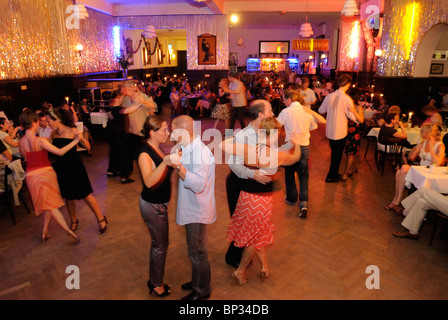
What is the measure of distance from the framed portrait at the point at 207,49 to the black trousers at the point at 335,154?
8.60 m

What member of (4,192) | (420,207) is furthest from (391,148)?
(4,192)

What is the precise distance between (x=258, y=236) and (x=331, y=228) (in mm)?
1549

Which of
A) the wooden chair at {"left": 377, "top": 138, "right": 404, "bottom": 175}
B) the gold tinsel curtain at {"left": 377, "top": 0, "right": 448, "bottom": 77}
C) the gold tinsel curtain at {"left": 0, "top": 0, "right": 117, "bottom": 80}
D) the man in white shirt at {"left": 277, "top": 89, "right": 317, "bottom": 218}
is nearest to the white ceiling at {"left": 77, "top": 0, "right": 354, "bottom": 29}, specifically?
the gold tinsel curtain at {"left": 0, "top": 0, "right": 117, "bottom": 80}

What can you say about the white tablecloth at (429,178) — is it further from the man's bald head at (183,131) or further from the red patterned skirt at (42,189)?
the red patterned skirt at (42,189)

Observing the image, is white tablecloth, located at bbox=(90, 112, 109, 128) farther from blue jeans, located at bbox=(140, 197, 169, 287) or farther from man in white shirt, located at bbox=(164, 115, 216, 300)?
man in white shirt, located at bbox=(164, 115, 216, 300)

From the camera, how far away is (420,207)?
138 inches

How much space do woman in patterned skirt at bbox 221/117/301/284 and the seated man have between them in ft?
5.74

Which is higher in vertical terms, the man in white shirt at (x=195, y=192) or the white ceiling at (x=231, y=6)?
the white ceiling at (x=231, y=6)

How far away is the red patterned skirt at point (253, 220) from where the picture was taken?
8.42 ft

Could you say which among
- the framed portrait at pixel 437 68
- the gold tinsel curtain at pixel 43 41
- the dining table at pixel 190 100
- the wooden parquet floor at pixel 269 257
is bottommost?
the wooden parquet floor at pixel 269 257

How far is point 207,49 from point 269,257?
1062 centimetres

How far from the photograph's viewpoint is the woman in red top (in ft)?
10.9

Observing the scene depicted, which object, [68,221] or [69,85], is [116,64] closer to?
[69,85]

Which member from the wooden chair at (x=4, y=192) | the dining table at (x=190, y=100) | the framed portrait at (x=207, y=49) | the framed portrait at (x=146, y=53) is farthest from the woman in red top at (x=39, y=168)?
the framed portrait at (x=146, y=53)
